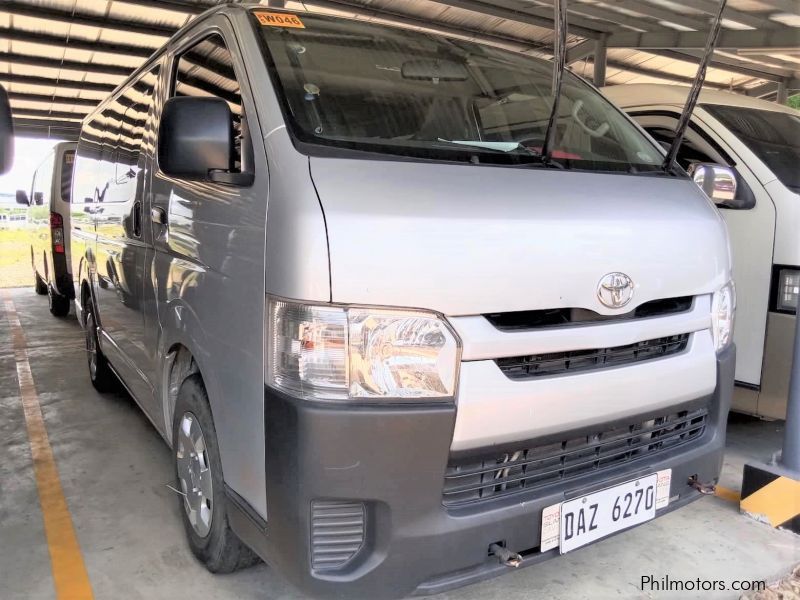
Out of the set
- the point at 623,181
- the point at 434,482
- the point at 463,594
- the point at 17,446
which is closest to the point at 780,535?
the point at 463,594

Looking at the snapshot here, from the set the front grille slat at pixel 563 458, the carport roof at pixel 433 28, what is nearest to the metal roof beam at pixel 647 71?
the carport roof at pixel 433 28

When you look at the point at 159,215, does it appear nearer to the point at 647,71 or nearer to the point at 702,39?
the point at 702,39

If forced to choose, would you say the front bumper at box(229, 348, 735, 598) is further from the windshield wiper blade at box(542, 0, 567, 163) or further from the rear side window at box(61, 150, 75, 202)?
the rear side window at box(61, 150, 75, 202)

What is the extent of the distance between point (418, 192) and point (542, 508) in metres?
0.95

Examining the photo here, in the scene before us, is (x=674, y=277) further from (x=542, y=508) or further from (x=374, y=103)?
(x=374, y=103)

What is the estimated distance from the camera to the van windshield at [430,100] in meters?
2.12

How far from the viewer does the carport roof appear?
1063cm

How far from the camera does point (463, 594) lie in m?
2.39

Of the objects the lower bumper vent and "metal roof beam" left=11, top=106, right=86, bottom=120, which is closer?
the lower bumper vent

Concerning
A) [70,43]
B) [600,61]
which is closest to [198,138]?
[70,43]

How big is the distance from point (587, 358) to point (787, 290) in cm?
210

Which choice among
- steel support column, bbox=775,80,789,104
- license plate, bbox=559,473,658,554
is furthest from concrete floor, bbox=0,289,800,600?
steel support column, bbox=775,80,789,104

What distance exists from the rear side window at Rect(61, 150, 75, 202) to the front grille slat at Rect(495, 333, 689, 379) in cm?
729

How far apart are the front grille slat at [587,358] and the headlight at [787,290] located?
1.58m
